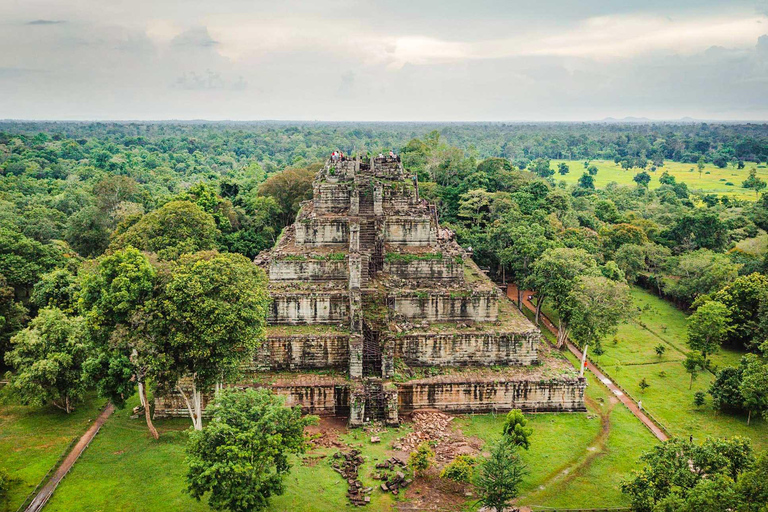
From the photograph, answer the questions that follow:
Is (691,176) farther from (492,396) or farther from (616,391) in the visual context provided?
(492,396)

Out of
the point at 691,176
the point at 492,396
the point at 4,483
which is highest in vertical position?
the point at 691,176

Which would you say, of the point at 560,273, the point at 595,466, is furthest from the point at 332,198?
the point at 595,466

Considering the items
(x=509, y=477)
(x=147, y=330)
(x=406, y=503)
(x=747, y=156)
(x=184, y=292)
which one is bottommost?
(x=406, y=503)

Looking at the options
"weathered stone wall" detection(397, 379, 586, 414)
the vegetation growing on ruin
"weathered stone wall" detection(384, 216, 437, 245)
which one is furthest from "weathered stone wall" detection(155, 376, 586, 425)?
"weathered stone wall" detection(384, 216, 437, 245)

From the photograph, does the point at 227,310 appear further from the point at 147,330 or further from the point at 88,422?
the point at 88,422

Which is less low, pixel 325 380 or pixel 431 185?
pixel 431 185

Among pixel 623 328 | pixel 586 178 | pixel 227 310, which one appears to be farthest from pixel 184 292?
pixel 586 178
